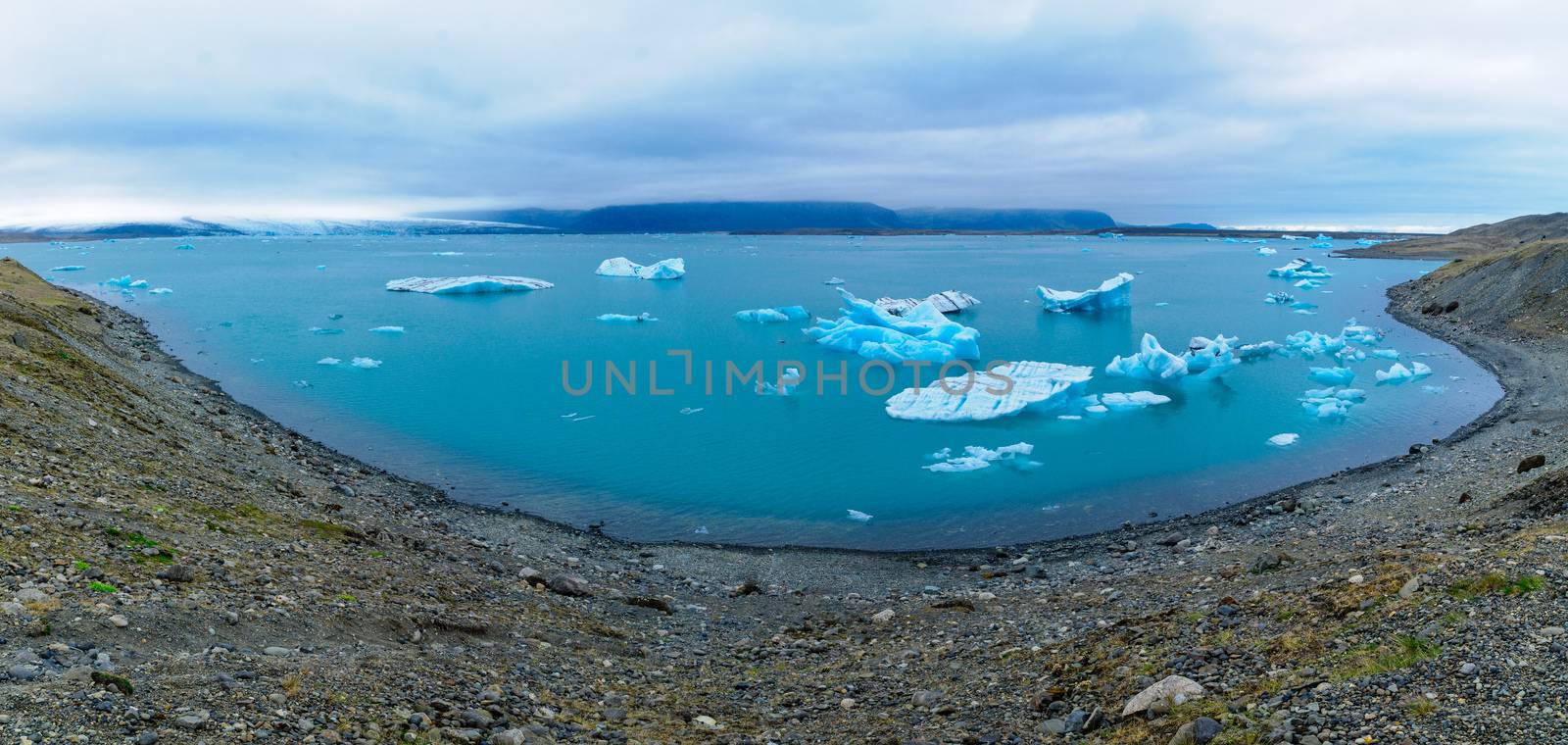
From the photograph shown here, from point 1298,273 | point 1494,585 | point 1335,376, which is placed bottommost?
point 1335,376

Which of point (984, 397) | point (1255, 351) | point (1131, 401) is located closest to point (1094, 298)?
point (1255, 351)

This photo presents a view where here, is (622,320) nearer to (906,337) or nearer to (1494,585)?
(906,337)

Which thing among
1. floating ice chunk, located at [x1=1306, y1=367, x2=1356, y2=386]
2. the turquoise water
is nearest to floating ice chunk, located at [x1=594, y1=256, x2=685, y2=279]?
the turquoise water

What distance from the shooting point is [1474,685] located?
4.66 m

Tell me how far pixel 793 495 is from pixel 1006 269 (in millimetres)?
62654

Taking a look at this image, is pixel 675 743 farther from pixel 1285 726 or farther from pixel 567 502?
pixel 567 502

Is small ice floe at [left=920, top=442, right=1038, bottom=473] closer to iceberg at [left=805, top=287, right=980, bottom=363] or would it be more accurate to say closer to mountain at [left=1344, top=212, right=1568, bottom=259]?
iceberg at [left=805, top=287, right=980, bottom=363]

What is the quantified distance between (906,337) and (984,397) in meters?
8.49

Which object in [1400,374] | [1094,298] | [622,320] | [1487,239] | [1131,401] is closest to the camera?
[1131,401]

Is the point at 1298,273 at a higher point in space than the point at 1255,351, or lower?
higher

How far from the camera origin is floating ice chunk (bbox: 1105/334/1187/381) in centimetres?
2403

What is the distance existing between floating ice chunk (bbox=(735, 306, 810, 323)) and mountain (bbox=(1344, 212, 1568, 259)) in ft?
229

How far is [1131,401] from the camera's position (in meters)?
20.8

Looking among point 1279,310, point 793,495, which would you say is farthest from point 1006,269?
point 793,495
